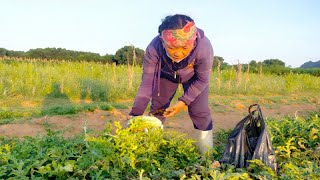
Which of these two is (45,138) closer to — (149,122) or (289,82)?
(149,122)

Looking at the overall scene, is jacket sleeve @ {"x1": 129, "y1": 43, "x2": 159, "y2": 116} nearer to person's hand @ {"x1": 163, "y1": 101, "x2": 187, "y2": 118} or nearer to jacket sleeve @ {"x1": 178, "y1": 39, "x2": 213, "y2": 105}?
person's hand @ {"x1": 163, "y1": 101, "x2": 187, "y2": 118}

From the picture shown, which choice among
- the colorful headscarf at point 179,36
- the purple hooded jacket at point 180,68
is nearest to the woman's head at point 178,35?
the colorful headscarf at point 179,36

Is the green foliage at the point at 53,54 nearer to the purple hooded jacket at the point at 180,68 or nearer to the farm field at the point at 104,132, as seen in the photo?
Answer: the farm field at the point at 104,132

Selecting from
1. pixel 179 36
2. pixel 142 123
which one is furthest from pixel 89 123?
pixel 142 123

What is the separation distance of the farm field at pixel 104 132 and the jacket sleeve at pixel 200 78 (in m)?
0.60

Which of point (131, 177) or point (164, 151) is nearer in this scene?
point (131, 177)

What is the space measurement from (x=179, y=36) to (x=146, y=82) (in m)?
0.76

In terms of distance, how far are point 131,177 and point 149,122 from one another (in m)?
0.68

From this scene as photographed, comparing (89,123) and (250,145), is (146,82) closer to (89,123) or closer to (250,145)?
(250,145)

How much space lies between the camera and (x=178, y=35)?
3248 millimetres

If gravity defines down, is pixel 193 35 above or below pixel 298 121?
above

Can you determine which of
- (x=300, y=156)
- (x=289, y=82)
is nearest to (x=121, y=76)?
(x=289, y=82)

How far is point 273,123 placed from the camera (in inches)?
165

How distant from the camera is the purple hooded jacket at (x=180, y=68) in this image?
11.7 ft
